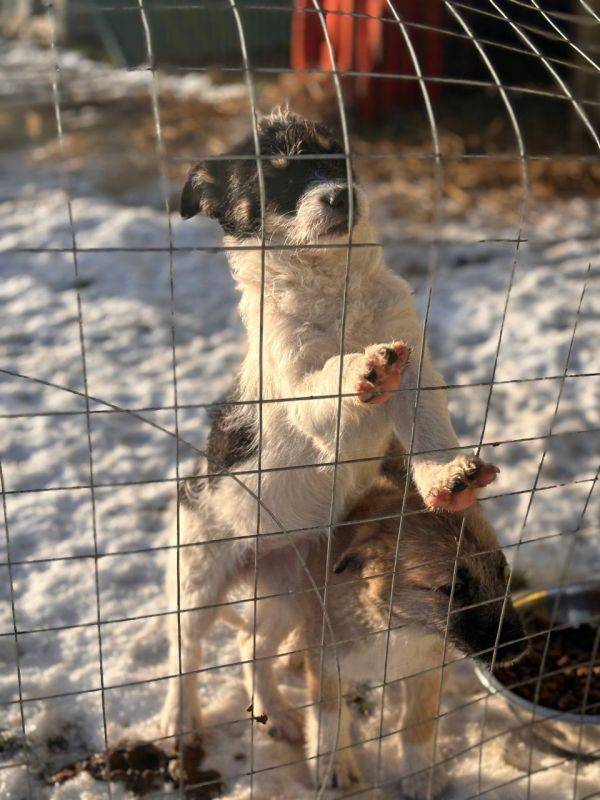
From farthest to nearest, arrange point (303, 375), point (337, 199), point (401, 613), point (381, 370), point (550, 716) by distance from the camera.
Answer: point (550, 716) < point (401, 613) < point (303, 375) < point (337, 199) < point (381, 370)

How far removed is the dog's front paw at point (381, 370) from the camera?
2.48m

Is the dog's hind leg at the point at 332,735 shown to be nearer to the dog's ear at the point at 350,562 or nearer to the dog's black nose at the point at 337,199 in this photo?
the dog's ear at the point at 350,562

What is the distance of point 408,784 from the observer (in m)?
3.47

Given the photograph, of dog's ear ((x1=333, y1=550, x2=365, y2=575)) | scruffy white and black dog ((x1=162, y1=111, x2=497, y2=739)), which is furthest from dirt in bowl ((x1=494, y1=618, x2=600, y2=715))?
scruffy white and black dog ((x1=162, y1=111, x2=497, y2=739))

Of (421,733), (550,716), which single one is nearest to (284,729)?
(421,733)

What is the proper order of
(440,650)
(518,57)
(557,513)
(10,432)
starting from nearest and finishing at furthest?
(440,650)
(557,513)
(10,432)
(518,57)

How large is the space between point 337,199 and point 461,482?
102 centimetres

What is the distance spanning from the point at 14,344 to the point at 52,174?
4126 millimetres

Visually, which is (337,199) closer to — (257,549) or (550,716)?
(257,549)

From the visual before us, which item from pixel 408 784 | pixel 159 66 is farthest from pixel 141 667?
pixel 159 66

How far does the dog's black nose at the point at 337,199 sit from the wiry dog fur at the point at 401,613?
45.3 inches

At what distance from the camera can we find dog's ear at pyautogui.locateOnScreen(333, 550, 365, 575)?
3215 millimetres

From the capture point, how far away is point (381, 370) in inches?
97.7

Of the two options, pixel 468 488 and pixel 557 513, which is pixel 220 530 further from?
pixel 557 513
